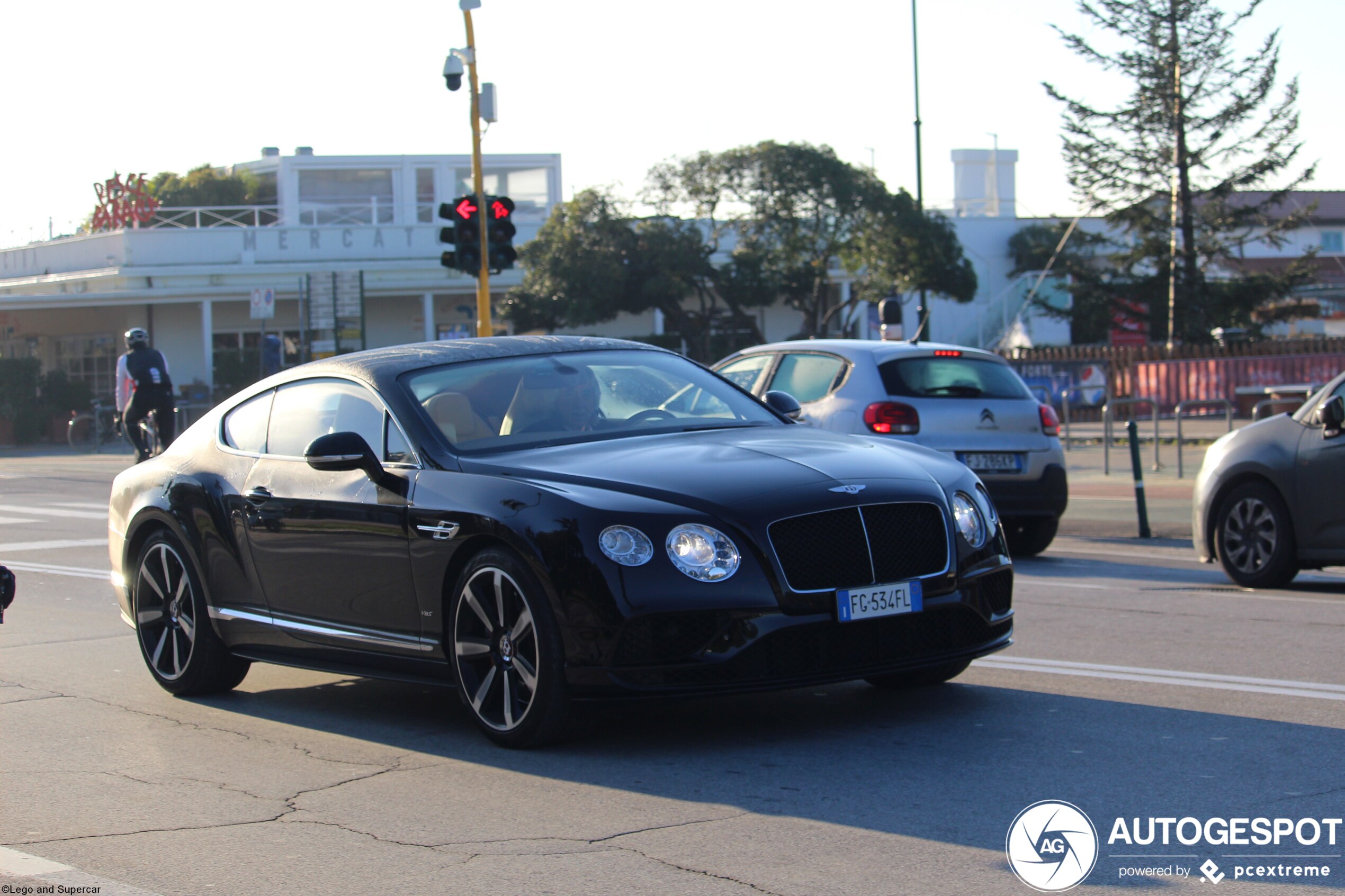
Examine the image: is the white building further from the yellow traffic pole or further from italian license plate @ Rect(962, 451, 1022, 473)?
italian license plate @ Rect(962, 451, 1022, 473)

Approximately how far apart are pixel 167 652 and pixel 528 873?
Answer: 3462 mm

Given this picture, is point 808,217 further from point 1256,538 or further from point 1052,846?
point 1052,846

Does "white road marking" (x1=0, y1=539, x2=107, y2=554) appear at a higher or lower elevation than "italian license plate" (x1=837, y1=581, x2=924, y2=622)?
lower

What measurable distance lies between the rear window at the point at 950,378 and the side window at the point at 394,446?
5.94 m

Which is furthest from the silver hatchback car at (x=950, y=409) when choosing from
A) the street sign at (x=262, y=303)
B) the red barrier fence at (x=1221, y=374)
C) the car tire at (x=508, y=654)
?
the red barrier fence at (x=1221, y=374)

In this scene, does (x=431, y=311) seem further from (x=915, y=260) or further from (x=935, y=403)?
(x=935, y=403)

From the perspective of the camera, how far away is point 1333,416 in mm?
9484

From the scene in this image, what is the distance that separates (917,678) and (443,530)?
209 centimetres

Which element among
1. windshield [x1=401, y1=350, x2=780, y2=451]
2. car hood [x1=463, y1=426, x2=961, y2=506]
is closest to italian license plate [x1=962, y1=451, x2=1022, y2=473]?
windshield [x1=401, y1=350, x2=780, y2=451]

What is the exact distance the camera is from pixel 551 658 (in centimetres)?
542

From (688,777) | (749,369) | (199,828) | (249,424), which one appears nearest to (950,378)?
(749,369)

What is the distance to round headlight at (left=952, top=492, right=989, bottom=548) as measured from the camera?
5863 millimetres

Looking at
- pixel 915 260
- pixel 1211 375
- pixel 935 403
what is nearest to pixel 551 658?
pixel 935 403

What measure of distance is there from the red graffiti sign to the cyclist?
1114 inches
